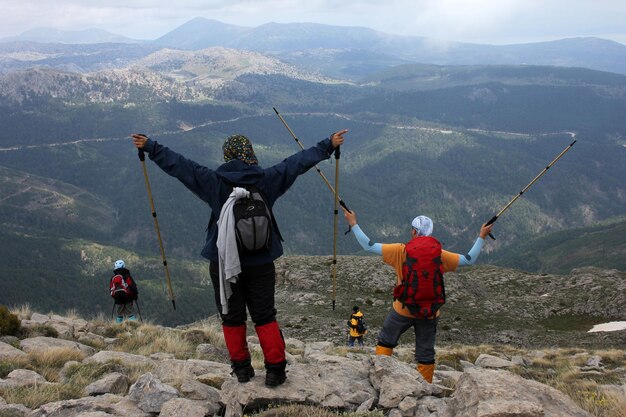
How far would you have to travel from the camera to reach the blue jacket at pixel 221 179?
25.8 feet

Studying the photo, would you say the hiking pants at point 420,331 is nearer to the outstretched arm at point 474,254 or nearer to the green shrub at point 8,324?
the outstretched arm at point 474,254

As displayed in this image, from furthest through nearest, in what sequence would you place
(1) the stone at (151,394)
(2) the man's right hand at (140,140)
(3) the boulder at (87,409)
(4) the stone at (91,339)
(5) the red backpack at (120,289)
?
1. (5) the red backpack at (120,289)
2. (4) the stone at (91,339)
3. (2) the man's right hand at (140,140)
4. (1) the stone at (151,394)
5. (3) the boulder at (87,409)

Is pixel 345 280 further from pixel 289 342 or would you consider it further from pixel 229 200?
pixel 229 200

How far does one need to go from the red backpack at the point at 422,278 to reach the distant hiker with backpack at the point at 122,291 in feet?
47.2

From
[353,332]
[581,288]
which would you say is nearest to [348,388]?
[353,332]

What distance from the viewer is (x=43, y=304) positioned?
165m

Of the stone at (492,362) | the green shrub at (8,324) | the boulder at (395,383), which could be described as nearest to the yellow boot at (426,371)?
the boulder at (395,383)

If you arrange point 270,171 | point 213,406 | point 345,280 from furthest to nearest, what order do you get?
point 345,280 < point 270,171 < point 213,406

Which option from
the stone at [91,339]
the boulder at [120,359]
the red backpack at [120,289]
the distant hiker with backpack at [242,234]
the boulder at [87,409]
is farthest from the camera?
the red backpack at [120,289]

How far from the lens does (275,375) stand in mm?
7895

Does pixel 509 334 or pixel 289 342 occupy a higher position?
pixel 289 342

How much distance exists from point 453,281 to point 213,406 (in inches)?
1431

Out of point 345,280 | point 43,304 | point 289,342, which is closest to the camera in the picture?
point 289,342

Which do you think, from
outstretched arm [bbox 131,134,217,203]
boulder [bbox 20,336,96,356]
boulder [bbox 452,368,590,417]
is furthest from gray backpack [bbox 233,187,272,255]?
boulder [bbox 20,336,96,356]
